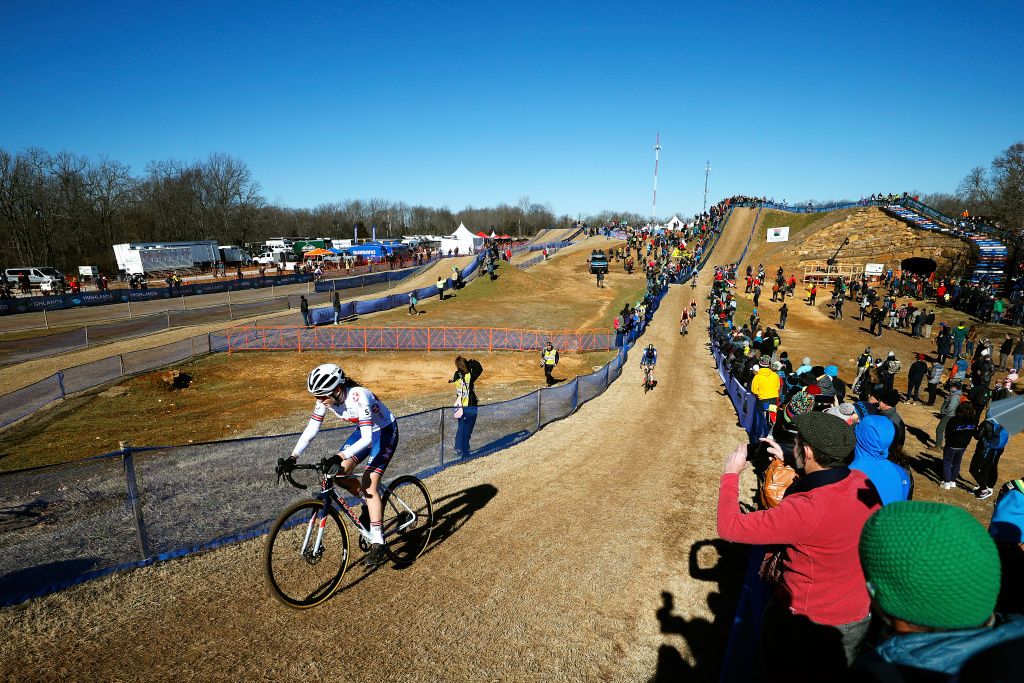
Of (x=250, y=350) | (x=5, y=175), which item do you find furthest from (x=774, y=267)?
(x=5, y=175)

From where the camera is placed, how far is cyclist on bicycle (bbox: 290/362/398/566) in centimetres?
520

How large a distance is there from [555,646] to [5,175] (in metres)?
81.7

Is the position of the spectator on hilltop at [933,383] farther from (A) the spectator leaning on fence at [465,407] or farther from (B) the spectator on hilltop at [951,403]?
(A) the spectator leaning on fence at [465,407]

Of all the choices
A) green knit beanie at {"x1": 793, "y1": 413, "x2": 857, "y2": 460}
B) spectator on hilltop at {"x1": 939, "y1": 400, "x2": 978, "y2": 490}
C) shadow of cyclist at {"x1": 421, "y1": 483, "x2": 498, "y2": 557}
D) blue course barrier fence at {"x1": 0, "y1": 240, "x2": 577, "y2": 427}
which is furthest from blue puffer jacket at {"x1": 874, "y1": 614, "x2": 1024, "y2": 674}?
blue course barrier fence at {"x1": 0, "y1": 240, "x2": 577, "y2": 427}

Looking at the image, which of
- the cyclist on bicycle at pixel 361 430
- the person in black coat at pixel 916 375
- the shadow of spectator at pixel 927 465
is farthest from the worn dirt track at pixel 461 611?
the person in black coat at pixel 916 375

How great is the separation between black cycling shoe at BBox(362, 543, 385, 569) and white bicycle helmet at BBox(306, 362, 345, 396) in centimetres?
194

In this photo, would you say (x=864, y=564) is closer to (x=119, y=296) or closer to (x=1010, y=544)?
(x=1010, y=544)

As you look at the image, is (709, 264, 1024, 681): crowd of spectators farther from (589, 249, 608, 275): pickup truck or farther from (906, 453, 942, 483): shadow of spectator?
(589, 249, 608, 275): pickup truck

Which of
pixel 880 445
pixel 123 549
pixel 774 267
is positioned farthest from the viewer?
pixel 774 267

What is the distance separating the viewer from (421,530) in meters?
6.75

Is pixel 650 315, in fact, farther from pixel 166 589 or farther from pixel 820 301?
pixel 166 589

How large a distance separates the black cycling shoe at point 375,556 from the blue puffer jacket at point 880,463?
4977mm

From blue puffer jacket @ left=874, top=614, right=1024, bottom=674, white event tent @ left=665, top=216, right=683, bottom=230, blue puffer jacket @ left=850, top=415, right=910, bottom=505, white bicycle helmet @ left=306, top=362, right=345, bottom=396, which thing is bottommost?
blue puffer jacket @ left=850, top=415, right=910, bottom=505

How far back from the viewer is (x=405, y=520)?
6336 mm
